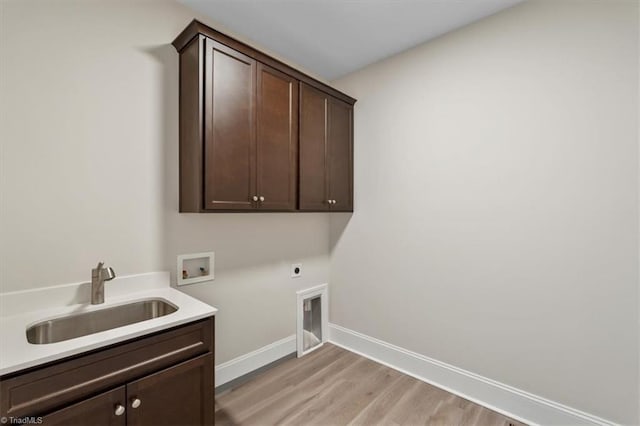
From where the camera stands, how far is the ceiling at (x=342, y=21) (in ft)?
6.18

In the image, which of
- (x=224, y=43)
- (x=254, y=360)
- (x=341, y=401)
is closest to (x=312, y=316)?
(x=254, y=360)

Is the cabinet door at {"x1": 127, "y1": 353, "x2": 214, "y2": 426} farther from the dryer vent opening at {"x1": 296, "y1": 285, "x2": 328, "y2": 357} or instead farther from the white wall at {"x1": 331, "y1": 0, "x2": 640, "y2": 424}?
the white wall at {"x1": 331, "y1": 0, "x2": 640, "y2": 424}

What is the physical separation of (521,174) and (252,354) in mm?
2371

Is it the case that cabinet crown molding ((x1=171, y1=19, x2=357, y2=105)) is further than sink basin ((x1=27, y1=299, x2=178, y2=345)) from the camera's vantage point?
Yes

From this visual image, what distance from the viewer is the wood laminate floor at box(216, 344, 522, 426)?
70.7 inches

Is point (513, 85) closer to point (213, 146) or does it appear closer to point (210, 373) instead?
point (213, 146)

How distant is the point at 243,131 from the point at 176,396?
149 centimetres

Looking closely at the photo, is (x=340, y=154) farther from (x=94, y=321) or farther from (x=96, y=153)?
(x=94, y=321)

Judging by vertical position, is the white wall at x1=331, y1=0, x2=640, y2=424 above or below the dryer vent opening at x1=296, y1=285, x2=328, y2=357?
above

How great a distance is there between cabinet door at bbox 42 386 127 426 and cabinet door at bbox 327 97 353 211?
6.02 feet

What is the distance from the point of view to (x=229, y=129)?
5.84 feet

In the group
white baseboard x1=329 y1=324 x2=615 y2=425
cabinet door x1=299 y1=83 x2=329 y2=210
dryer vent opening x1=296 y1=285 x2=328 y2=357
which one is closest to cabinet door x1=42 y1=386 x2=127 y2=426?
cabinet door x1=299 y1=83 x2=329 y2=210

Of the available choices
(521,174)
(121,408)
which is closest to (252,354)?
(121,408)

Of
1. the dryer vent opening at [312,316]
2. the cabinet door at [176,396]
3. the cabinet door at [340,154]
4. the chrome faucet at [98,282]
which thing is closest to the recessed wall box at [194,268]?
the chrome faucet at [98,282]
